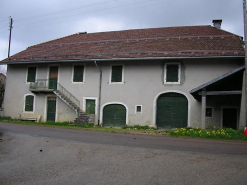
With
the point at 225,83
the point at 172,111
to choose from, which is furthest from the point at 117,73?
the point at 225,83

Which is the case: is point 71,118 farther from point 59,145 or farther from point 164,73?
point 59,145

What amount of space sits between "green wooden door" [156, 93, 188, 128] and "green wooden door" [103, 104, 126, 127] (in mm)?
2863

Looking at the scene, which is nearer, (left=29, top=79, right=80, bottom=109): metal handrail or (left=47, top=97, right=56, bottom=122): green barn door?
(left=29, top=79, right=80, bottom=109): metal handrail

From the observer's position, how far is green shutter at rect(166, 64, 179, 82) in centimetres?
2044

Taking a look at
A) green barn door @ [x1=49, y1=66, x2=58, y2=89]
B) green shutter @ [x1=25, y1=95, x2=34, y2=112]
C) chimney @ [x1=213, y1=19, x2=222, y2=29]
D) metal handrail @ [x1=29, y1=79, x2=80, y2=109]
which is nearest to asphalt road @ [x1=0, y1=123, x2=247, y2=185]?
metal handrail @ [x1=29, y1=79, x2=80, y2=109]

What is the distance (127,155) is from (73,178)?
2.42 metres

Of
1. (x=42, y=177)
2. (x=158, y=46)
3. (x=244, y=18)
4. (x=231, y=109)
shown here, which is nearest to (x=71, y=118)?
(x=158, y=46)

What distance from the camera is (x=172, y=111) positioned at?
67.3 ft

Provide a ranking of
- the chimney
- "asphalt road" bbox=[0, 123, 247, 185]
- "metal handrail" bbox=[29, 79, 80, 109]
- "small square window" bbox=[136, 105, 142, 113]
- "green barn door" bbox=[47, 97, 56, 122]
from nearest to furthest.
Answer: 1. "asphalt road" bbox=[0, 123, 247, 185]
2. "small square window" bbox=[136, 105, 142, 113]
3. "metal handrail" bbox=[29, 79, 80, 109]
4. "green barn door" bbox=[47, 97, 56, 122]
5. the chimney

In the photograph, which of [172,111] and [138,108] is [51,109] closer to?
[138,108]

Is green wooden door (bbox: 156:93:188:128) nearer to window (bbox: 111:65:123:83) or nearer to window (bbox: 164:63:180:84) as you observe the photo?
window (bbox: 164:63:180:84)

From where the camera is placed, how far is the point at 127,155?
7516 millimetres

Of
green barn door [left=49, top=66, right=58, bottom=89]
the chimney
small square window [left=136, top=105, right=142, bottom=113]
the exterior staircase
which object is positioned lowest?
small square window [left=136, top=105, right=142, bottom=113]

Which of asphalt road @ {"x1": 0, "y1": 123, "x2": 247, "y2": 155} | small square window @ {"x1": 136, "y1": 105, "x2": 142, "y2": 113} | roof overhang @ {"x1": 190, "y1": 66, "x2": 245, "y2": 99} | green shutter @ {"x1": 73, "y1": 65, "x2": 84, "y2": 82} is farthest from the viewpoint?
green shutter @ {"x1": 73, "y1": 65, "x2": 84, "y2": 82}
